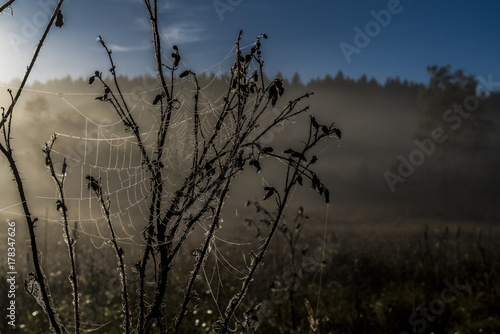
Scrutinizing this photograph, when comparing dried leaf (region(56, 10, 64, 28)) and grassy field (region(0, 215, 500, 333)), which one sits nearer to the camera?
dried leaf (region(56, 10, 64, 28))

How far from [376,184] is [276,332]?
46353mm

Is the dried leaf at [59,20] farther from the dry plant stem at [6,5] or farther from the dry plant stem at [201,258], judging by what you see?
the dry plant stem at [201,258]

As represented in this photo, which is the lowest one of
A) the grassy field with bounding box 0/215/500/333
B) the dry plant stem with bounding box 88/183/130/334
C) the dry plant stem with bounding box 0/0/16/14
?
the grassy field with bounding box 0/215/500/333

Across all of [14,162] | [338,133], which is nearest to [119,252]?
[14,162]

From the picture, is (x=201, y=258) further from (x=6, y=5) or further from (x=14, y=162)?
(x=6, y=5)

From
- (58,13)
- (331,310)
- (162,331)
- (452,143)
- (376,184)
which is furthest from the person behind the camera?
(376,184)

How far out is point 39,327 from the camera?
6.27 metres

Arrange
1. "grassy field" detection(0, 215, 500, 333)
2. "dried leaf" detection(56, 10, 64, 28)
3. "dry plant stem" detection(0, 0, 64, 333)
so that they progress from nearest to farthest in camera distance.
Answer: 1. "dry plant stem" detection(0, 0, 64, 333)
2. "dried leaf" detection(56, 10, 64, 28)
3. "grassy field" detection(0, 215, 500, 333)

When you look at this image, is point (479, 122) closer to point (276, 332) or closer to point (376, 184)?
point (376, 184)

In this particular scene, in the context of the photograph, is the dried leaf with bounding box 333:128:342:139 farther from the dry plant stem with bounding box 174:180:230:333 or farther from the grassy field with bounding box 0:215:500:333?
the grassy field with bounding box 0:215:500:333

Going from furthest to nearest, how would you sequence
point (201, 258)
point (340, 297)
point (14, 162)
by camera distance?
point (340, 297) < point (201, 258) < point (14, 162)

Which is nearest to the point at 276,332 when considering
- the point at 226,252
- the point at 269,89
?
the point at 269,89

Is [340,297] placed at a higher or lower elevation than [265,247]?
lower

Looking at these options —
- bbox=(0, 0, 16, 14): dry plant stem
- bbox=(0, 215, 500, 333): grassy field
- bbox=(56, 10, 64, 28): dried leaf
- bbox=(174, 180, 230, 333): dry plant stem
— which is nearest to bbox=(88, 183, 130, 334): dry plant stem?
bbox=(174, 180, 230, 333): dry plant stem
